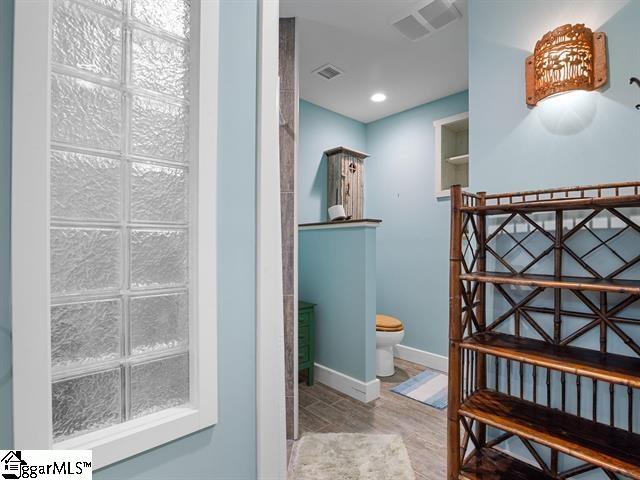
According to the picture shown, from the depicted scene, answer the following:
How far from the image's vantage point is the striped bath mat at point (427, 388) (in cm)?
245

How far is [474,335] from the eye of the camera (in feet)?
5.10

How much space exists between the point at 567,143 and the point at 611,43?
403 millimetres

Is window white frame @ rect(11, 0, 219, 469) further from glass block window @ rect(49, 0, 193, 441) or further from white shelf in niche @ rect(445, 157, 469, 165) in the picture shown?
white shelf in niche @ rect(445, 157, 469, 165)

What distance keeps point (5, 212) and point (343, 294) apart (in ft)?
7.15

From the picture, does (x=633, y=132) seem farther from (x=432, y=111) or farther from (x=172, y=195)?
(x=432, y=111)

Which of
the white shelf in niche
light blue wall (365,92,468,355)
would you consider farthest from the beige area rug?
the white shelf in niche

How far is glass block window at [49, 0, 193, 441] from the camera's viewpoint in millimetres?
710

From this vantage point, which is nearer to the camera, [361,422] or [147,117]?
[147,117]

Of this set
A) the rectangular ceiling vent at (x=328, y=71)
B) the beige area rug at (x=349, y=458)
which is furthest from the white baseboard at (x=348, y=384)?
the rectangular ceiling vent at (x=328, y=71)

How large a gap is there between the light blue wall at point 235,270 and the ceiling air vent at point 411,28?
4.92 ft

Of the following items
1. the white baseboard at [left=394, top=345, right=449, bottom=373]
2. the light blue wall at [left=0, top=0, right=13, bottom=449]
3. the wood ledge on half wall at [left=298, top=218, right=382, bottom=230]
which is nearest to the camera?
the light blue wall at [left=0, top=0, right=13, bottom=449]

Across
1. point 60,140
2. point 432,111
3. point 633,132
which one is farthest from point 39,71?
point 432,111

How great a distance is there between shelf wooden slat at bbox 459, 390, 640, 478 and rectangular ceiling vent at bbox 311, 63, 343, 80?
2.53 m

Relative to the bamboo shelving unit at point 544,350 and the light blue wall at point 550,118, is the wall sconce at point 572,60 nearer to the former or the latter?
the light blue wall at point 550,118
